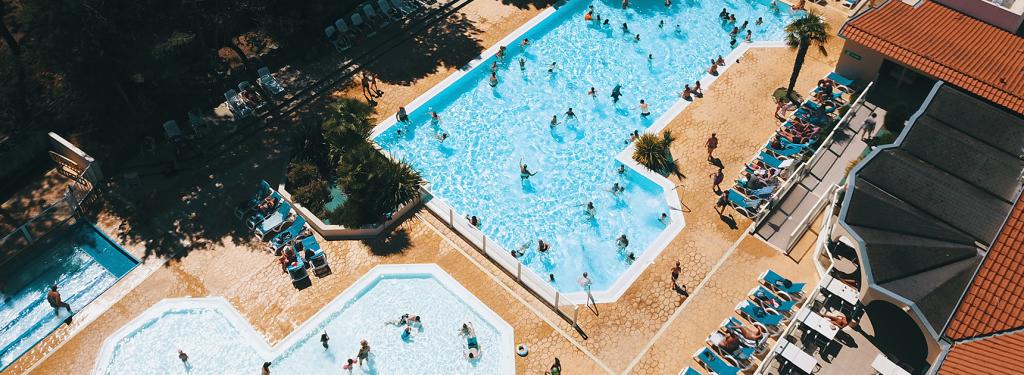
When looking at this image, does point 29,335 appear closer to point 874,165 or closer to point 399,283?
point 399,283

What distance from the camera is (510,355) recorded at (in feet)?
80.1

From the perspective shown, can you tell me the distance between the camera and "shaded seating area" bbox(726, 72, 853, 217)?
29.3 m

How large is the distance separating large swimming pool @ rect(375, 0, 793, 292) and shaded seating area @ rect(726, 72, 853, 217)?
9.68ft

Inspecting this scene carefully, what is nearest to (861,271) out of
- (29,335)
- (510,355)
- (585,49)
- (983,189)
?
(983,189)

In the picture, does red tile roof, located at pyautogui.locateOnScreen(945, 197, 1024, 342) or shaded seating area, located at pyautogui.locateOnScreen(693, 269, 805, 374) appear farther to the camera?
shaded seating area, located at pyautogui.locateOnScreen(693, 269, 805, 374)

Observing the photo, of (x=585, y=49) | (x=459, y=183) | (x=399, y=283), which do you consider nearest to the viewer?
(x=399, y=283)

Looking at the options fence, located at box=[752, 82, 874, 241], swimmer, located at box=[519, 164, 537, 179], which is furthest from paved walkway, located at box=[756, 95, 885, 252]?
swimmer, located at box=[519, 164, 537, 179]

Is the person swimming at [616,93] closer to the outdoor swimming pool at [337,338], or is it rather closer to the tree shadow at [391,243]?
the tree shadow at [391,243]

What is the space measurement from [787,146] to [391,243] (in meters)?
18.2

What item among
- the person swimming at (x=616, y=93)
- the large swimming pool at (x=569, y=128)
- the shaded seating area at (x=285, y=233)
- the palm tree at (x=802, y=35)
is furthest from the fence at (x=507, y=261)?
the palm tree at (x=802, y=35)

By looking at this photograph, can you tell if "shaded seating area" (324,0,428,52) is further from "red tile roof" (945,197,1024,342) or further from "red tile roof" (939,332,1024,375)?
"red tile roof" (939,332,1024,375)

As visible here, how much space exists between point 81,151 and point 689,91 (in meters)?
27.8

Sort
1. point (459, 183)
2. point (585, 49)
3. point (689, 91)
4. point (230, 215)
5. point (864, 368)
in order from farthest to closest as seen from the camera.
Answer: point (585, 49), point (689, 91), point (459, 183), point (230, 215), point (864, 368)

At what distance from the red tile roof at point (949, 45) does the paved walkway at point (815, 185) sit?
2959 millimetres
